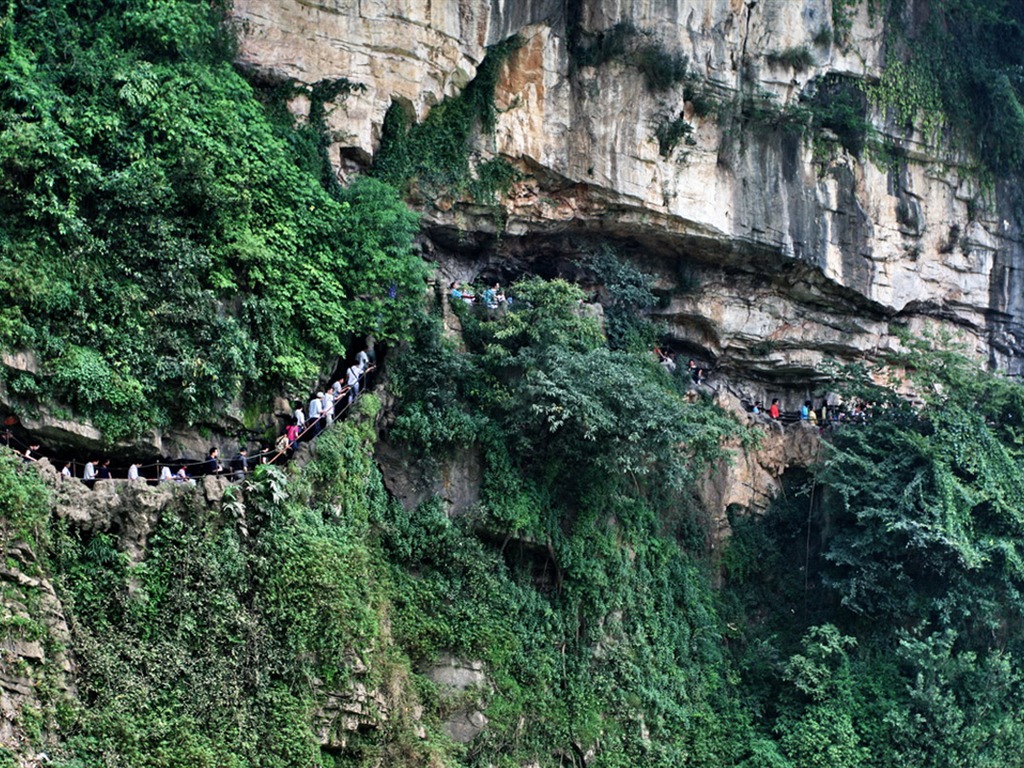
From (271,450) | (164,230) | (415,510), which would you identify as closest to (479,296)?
(415,510)

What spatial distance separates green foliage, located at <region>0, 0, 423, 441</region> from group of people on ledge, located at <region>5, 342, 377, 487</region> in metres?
0.42

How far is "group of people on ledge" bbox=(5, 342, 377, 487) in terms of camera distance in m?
15.3

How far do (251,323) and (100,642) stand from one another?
4904 millimetres

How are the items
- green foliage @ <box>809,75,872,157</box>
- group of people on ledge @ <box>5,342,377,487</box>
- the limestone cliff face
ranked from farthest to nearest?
green foliage @ <box>809,75,872,157</box> → the limestone cliff face → group of people on ledge @ <box>5,342,377,487</box>

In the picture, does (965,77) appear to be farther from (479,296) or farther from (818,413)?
(479,296)

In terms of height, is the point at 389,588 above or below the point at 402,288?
below

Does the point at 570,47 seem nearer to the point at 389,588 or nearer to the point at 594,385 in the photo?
the point at 594,385

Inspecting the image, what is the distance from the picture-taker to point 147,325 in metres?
16.1

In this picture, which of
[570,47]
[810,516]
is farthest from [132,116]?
[810,516]

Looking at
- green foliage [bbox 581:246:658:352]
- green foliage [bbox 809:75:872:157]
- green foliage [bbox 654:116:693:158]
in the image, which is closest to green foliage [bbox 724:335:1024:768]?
green foliage [bbox 581:246:658:352]

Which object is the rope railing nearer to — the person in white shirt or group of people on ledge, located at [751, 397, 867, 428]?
the person in white shirt

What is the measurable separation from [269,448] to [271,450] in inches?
17.7

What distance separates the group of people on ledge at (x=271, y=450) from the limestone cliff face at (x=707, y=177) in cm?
375

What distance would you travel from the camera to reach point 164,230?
16.4 metres
